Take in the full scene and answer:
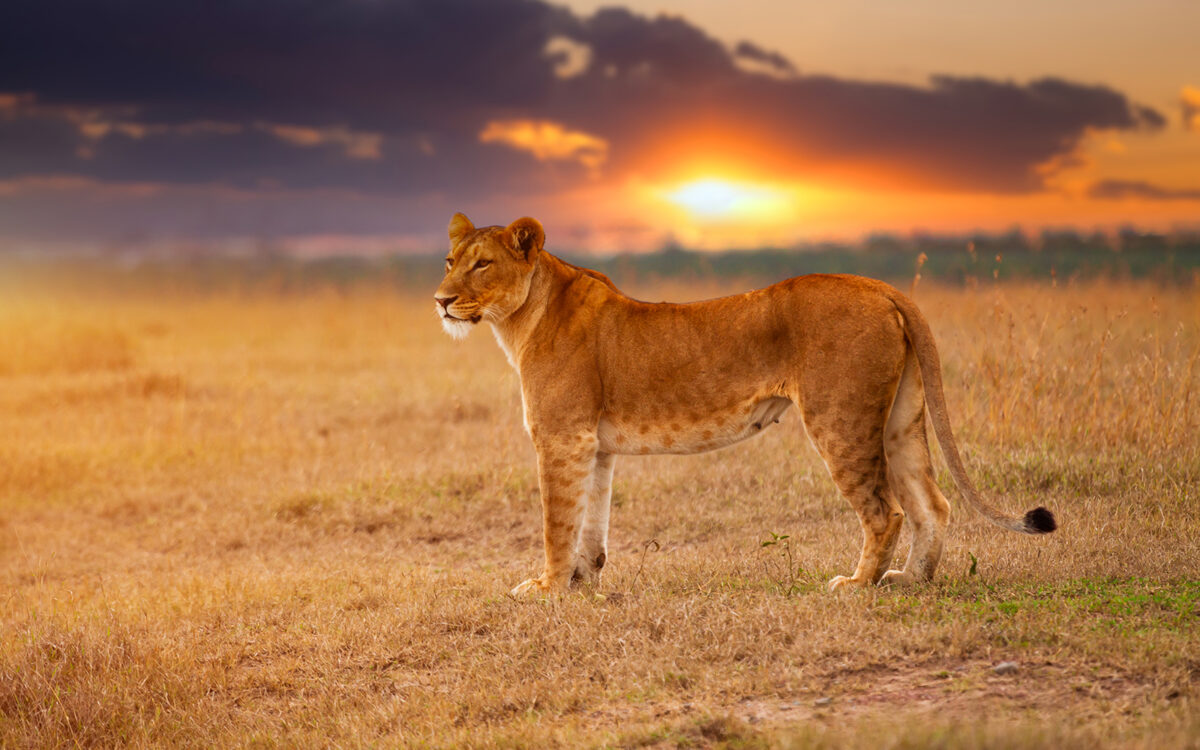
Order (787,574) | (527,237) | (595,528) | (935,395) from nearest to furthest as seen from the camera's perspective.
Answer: (935,395) < (527,237) < (595,528) < (787,574)

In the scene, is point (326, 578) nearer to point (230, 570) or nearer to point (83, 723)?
point (230, 570)

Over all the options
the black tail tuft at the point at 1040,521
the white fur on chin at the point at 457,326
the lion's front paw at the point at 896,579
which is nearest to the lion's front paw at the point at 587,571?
the white fur on chin at the point at 457,326

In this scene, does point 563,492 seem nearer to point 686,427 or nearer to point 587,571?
point 587,571

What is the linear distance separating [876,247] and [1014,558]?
4757cm

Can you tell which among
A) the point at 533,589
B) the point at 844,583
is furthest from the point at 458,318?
the point at 844,583

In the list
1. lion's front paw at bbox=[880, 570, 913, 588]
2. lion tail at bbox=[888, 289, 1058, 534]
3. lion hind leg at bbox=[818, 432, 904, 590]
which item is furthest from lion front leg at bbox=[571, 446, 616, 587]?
lion tail at bbox=[888, 289, 1058, 534]

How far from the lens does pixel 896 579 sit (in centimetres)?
604

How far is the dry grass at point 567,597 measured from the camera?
188 inches

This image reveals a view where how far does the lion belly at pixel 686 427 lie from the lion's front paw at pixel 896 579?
110 centimetres

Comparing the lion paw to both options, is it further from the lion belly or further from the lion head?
the lion head

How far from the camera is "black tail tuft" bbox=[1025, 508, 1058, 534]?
5324 millimetres

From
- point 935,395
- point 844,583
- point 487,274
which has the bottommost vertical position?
point 844,583

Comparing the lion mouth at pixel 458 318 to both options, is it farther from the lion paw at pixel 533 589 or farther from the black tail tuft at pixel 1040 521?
the black tail tuft at pixel 1040 521

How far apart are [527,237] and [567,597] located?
224 centimetres
